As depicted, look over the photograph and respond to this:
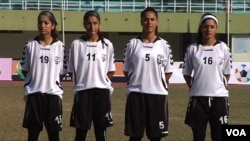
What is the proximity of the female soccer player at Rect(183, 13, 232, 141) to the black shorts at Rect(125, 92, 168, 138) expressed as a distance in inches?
17.6

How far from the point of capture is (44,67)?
30.1 feet

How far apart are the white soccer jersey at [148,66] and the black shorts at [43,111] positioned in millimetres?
1034

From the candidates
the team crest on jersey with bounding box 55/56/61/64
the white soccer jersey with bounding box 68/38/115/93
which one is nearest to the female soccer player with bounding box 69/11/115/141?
the white soccer jersey with bounding box 68/38/115/93

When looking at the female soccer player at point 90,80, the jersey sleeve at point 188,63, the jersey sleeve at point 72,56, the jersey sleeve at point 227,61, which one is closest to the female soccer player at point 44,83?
the jersey sleeve at point 72,56

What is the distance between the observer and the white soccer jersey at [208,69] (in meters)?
9.13

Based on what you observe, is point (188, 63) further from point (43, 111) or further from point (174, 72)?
point (174, 72)

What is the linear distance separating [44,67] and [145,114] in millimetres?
1528

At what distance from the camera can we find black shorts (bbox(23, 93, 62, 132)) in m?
9.17

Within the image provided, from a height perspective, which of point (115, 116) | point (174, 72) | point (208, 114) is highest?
point (208, 114)

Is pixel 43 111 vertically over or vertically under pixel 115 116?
over

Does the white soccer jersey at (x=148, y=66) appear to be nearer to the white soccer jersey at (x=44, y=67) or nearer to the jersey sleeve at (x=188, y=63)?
the jersey sleeve at (x=188, y=63)

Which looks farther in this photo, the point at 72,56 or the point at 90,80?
the point at 72,56

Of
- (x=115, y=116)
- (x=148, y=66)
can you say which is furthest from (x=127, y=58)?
(x=115, y=116)

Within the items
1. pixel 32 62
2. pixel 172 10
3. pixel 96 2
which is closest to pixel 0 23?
pixel 96 2
